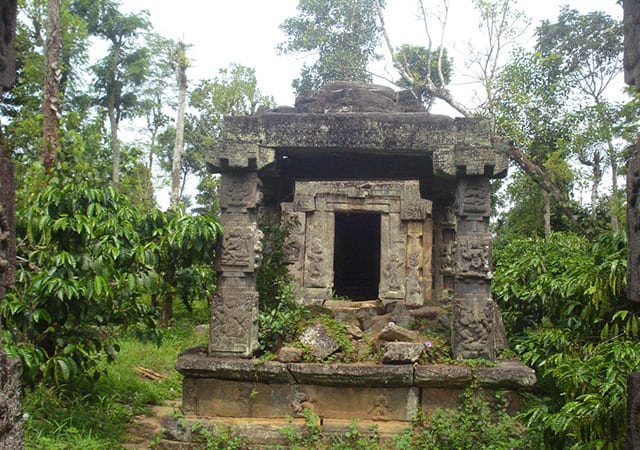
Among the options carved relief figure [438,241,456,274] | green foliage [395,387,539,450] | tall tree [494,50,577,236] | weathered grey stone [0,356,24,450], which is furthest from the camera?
tall tree [494,50,577,236]

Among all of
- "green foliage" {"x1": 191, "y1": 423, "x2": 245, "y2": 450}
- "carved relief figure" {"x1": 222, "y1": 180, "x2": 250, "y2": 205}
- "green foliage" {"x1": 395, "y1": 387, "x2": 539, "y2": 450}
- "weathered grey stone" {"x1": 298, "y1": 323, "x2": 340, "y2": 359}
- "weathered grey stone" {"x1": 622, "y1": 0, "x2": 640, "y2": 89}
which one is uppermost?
"weathered grey stone" {"x1": 622, "y1": 0, "x2": 640, "y2": 89}

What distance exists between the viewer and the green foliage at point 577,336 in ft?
12.9

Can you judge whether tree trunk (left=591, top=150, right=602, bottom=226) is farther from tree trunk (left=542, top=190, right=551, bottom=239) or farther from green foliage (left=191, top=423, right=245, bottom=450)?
green foliage (left=191, top=423, right=245, bottom=450)

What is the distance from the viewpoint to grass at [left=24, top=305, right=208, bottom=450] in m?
5.26

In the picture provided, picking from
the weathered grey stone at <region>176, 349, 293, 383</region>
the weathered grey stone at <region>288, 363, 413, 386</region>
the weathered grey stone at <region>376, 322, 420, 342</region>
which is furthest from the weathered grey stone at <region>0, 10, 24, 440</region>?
the weathered grey stone at <region>376, 322, 420, 342</region>

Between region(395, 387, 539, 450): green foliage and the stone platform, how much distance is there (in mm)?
113

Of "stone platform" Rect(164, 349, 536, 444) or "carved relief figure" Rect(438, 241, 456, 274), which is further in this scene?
"carved relief figure" Rect(438, 241, 456, 274)

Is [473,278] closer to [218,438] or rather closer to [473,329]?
[473,329]

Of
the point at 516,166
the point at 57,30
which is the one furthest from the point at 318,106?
the point at 516,166

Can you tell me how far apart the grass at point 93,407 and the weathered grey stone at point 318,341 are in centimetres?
191

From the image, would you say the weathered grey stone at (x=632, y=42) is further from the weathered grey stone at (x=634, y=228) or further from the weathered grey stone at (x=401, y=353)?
the weathered grey stone at (x=401, y=353)

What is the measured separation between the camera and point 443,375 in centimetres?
541

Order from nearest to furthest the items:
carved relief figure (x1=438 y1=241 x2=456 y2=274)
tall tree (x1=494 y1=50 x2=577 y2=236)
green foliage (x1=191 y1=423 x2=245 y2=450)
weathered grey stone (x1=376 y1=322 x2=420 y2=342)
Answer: green foliage (x1=191 y1=423 x2=245 y2=450) < weathered grey stone (x1=376 y1=322 x2=420 y2=342) < carved relief figure (x1=438 y1=241 x2=456 y2=274) < tall tree (x1=494 y1=50 x2=577 y2=236)

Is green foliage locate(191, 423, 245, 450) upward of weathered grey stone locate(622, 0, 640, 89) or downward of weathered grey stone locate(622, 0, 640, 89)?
downward
